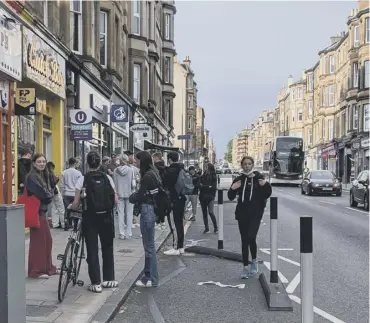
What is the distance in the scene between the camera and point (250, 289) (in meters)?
6.78

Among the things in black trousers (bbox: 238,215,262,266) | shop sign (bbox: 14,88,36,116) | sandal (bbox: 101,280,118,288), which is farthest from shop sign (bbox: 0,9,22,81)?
black trousers (bbox: 238,215,262,266)

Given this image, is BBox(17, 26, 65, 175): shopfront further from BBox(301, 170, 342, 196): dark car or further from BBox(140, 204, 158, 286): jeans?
BBox(301, 170, 342, 196): dark car

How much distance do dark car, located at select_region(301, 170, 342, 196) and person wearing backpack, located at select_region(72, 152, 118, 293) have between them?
23.3 meters

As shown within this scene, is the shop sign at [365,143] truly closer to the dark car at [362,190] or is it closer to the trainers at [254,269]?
the dark car at [362,190]

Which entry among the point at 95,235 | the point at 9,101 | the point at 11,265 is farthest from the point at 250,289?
the point at 9,101

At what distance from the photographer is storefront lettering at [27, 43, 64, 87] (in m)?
11.6

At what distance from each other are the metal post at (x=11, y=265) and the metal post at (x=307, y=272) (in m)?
2.29

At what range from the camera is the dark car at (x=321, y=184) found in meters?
28.2

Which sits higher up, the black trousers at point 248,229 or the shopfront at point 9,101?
the shopfront at point 9,101

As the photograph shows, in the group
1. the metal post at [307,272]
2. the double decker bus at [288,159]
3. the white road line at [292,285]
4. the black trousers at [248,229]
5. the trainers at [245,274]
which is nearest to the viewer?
the metal post at [307,272]

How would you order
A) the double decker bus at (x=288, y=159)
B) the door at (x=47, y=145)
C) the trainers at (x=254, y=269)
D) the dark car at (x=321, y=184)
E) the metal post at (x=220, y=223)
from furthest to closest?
the double decker bus at (x=288, y=159) → the dark car at (x=321, y=184) → the door at (x=47, y=145) → the metal post at (x=220, y=223) → the trainers at (x=254, y=269)

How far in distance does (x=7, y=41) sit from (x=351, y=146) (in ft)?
140

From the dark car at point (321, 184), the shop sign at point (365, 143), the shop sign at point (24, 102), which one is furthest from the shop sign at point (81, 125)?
the shop sign at point (365, 143)

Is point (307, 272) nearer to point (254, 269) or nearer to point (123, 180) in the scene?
point (254, 269)
